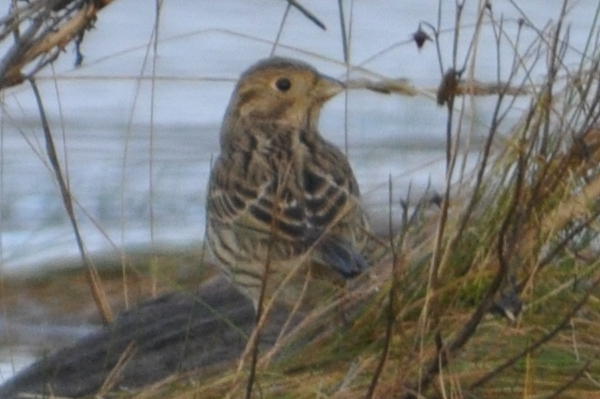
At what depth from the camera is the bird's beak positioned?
7234 mm

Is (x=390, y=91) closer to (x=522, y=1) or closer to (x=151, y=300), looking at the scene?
(x=151, y=300)

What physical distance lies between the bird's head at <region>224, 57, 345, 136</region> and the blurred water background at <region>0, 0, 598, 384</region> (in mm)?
762

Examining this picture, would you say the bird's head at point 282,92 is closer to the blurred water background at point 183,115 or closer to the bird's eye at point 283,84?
the bird's eye at point 283,84

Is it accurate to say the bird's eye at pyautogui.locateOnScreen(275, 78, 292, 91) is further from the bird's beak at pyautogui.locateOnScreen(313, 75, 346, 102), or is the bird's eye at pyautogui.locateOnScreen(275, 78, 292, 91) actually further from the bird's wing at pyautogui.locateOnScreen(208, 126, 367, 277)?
the bird's wing at pyautogui.locateOnScreen(208, 126, 367, 277)

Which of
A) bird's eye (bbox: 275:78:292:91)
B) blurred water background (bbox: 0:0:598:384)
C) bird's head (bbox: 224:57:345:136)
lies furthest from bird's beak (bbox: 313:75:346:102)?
blurred water background (bbox: 0:0:598:384)

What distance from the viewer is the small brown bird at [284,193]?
20.1 feet

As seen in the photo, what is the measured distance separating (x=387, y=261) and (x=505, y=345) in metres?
0.73

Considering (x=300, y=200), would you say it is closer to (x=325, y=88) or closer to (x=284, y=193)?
(x=284, y=193)

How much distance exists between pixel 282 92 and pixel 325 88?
238 millimetres

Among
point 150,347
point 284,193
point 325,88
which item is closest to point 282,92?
point 325,88

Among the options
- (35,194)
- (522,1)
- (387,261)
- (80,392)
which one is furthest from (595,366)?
(522,1)

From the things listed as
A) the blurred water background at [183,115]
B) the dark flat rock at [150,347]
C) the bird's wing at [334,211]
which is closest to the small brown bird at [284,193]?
the bird's wing at [334,211]

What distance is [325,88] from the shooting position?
24.0 feet

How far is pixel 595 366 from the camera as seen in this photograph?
17.3 feet
